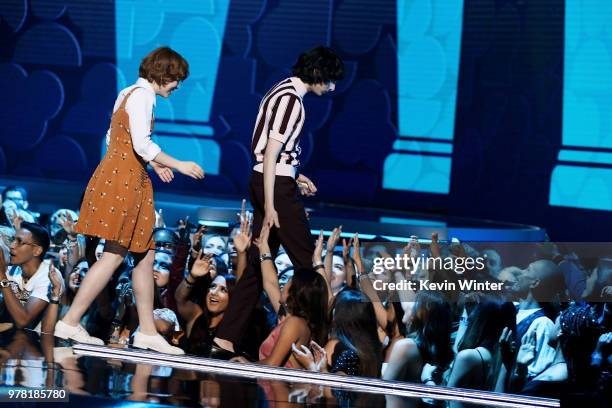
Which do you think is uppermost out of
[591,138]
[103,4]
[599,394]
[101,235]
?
[103,4]

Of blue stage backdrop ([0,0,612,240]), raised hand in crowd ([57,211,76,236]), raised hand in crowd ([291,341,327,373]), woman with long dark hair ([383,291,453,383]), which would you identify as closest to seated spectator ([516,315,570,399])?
woman with long dark hair ([383,291,453,383])

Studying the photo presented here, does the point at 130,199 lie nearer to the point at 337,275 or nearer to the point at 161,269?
the point at 161,269

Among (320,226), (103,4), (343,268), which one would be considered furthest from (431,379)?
(103,4)

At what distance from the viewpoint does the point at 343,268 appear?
16.3 feet

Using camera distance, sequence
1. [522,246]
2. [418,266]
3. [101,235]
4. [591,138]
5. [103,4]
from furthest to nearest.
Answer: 1. [103,4]
2. [591,138]
3. [522,246]
4. [418,266]
5. [101,235]

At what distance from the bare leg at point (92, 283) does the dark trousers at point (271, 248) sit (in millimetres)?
640

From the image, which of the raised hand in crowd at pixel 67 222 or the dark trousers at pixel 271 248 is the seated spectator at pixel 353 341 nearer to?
the dark trousers at pixel 271 248

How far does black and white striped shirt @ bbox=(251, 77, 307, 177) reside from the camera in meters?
4.01

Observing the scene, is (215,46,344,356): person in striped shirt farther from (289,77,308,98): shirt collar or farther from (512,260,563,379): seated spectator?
(512,260,563,379): seated spectator

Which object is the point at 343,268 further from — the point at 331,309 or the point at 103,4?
the point at 103,4

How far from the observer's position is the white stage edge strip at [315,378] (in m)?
3.36

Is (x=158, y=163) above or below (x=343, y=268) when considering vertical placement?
above

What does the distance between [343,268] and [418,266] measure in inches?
27.8

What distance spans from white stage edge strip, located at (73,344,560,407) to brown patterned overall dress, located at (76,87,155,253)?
0.44 metres
